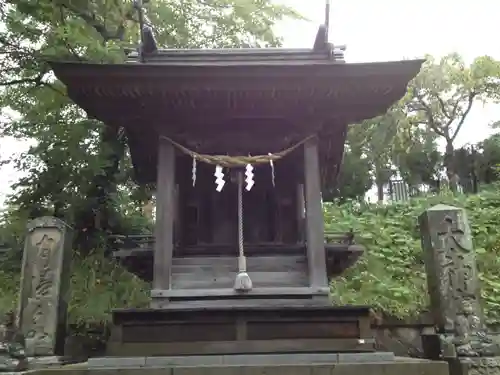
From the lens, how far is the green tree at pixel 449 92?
80.8ft

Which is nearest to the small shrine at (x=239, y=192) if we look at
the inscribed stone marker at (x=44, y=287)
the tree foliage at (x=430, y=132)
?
the inscribed stone marker at (x=44, y=287)

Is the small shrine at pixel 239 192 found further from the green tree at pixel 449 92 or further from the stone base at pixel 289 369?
the green tree at pixel 449 92

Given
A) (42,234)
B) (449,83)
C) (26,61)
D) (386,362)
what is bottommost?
(386,362)

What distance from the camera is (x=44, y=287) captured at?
6.86 metres

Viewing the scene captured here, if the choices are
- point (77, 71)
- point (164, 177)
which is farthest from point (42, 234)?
point (77, 71)

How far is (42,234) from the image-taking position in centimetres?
704

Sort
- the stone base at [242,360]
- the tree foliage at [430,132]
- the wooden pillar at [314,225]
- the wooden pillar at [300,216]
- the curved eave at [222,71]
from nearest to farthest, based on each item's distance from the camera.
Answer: the stone base at [242,360]
the curved eave at [222,71]
the wooden pillar at [314,225]
the wooden pillar at [300,216]
the tree foliage at [430,132]

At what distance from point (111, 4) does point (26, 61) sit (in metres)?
2.56

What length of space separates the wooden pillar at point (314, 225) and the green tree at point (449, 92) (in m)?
18.9

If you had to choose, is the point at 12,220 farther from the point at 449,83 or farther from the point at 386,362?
the point at 449,83

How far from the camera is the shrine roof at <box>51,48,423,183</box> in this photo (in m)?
6.43

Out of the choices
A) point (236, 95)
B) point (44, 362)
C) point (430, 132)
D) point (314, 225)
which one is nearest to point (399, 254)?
point (314, 225)

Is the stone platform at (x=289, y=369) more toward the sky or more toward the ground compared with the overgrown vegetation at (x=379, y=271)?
more toward the ground

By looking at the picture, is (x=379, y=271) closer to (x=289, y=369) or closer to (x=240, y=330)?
(x=240, y=330)
